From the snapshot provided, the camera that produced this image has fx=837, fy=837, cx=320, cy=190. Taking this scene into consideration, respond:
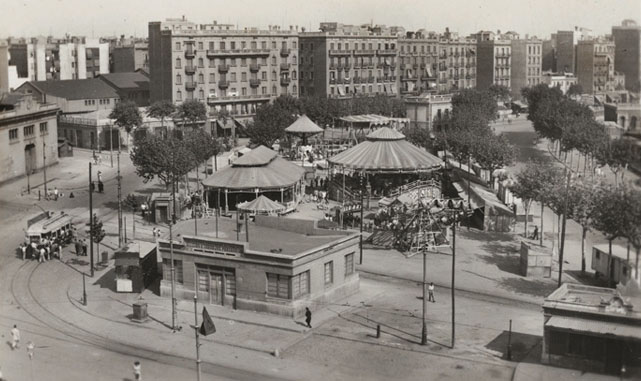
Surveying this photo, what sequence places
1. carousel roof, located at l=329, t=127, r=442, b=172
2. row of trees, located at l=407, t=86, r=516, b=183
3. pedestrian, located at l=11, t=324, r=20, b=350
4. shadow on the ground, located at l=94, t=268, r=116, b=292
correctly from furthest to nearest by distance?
row of trees, located at l=407, t=86, r=516, b=183 < carousel roof, located at l=329, t=127, r=442, b=172 < shadow on the ground, located at l=94, t=268, r=116, b=292 < pedestrian, located at l=11, t=324, r=20, b=350

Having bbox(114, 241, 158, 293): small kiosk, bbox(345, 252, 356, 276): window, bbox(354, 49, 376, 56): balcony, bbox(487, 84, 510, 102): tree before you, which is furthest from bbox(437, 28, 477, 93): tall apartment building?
bbox(114, 241, 158, 293): small kiosk

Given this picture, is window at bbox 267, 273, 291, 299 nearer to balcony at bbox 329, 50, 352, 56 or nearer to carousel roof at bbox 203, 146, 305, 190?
→ carousel roof at bbox 203, 146, 305, 190

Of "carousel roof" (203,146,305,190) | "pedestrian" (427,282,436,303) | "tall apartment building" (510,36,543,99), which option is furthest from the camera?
"tall apartment building" (510,36,543,99)

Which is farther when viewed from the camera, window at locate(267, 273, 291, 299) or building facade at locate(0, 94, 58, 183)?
building facade at locate(0, 94, 58, 183)

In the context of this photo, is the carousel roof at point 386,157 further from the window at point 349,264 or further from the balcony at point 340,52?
the balcony at point 340,52

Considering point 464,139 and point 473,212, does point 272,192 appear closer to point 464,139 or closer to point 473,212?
point 473,212

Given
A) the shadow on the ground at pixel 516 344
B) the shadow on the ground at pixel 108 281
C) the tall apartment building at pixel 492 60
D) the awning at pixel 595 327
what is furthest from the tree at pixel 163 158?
the tall apartment building at pixel 492 60
